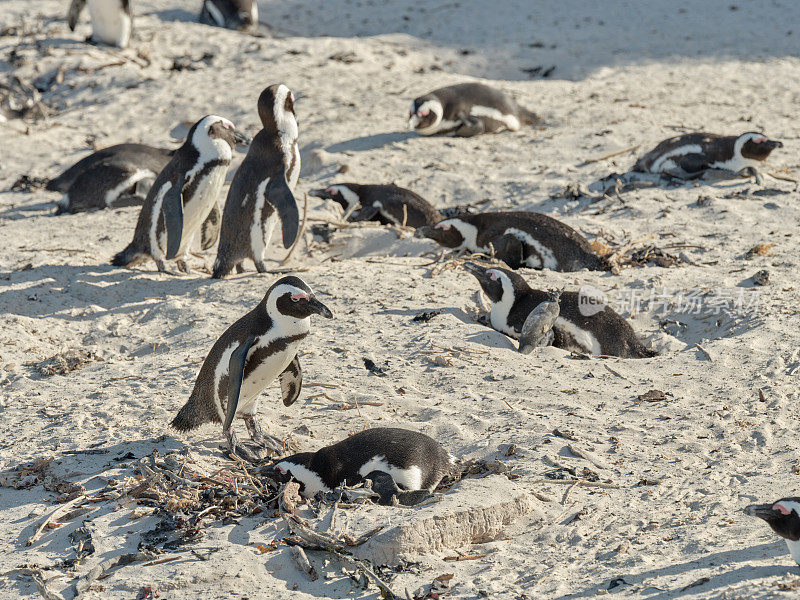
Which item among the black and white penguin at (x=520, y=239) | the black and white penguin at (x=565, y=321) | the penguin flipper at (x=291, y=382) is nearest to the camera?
the penguin flipper at (x=291, y=382)

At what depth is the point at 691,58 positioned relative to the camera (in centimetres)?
1191

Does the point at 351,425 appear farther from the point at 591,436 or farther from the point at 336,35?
the point at 336,35

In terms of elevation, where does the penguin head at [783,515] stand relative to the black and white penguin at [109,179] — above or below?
below

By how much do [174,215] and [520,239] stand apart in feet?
7.74

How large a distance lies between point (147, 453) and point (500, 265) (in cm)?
298

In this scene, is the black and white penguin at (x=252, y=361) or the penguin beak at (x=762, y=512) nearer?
the penguin beak at (x=762, y=512)

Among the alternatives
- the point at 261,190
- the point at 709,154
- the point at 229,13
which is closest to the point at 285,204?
the point at 261,190

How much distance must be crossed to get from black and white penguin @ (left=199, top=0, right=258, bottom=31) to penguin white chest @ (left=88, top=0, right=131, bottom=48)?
5.33 feet

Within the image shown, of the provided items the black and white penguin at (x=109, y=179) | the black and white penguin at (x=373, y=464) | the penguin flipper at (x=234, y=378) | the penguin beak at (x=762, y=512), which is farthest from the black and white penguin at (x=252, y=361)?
the black and white penguin at (x=109, y=179)

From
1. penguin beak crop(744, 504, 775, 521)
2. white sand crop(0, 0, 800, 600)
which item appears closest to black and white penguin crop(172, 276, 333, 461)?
white sand crop(0, 0, 800, 600)

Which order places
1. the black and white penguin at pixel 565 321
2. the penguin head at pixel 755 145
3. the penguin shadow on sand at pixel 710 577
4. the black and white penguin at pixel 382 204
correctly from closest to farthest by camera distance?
the penguin shadow on sand at pixel 710 577, the black and white penguin at pixel 565 321, the black and white penguin at pixel 382 204, the penguin head at pixel 755 145

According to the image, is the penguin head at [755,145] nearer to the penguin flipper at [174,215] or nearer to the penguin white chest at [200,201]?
the penguin white chest at [200,201]

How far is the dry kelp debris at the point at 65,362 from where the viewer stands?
16.2 feet

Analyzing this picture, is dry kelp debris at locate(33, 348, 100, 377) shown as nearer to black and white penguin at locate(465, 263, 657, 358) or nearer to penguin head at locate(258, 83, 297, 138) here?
penguin head at locate(258, 83, 297, 138)
